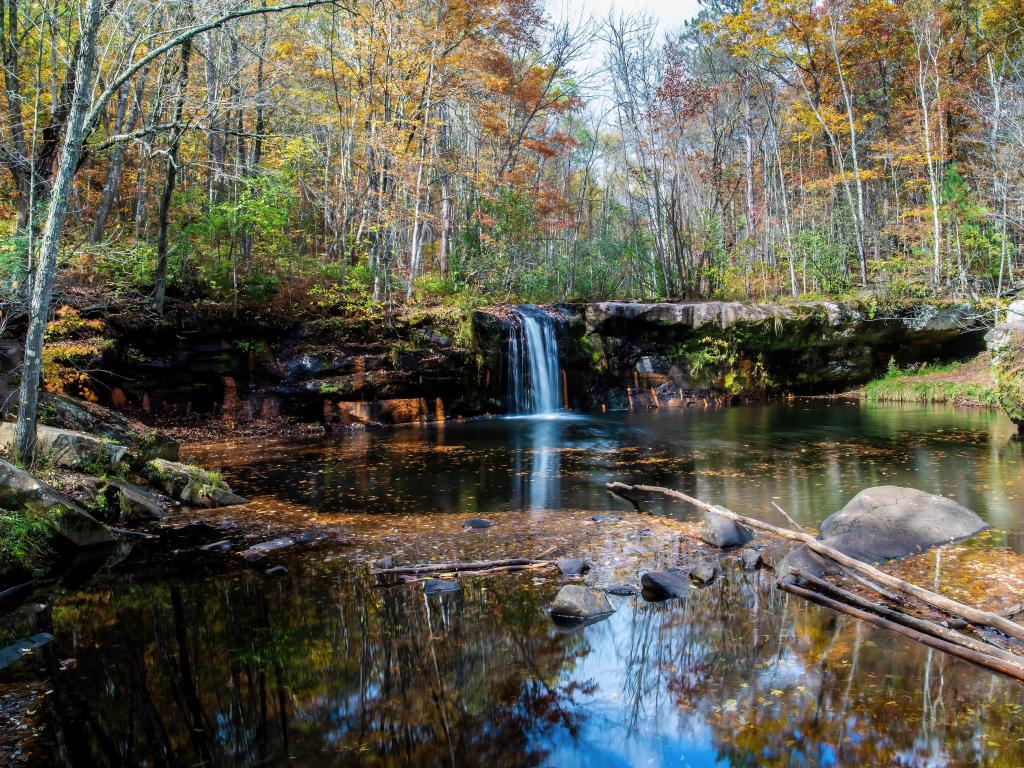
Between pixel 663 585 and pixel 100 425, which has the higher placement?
pixel 100 425

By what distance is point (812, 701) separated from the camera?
318cm

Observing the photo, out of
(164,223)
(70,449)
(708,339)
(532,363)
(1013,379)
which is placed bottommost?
(70,449)

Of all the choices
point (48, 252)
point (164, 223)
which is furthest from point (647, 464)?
point (164, 223)

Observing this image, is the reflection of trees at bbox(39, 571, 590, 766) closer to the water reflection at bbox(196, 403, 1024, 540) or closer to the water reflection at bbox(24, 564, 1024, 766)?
the water reflection at bbox(24, 564, 1024, 766)

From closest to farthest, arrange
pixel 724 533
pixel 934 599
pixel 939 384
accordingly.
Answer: pixel 934 599 → pixel 724 533 → pixel 939 384

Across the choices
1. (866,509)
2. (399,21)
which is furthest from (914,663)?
(399,21)

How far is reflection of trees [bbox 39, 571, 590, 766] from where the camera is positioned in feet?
9.65

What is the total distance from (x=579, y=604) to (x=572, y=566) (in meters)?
0.85

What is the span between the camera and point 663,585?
4672mm

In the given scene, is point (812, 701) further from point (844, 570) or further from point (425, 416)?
point (425, 416)

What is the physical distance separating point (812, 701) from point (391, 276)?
16.0 metres

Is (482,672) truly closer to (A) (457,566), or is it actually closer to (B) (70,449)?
(A) (457,566)

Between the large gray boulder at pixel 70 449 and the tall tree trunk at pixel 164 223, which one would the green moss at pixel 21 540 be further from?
the tall tree trunk at pixel 164 223

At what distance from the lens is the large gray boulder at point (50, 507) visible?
217 inches
